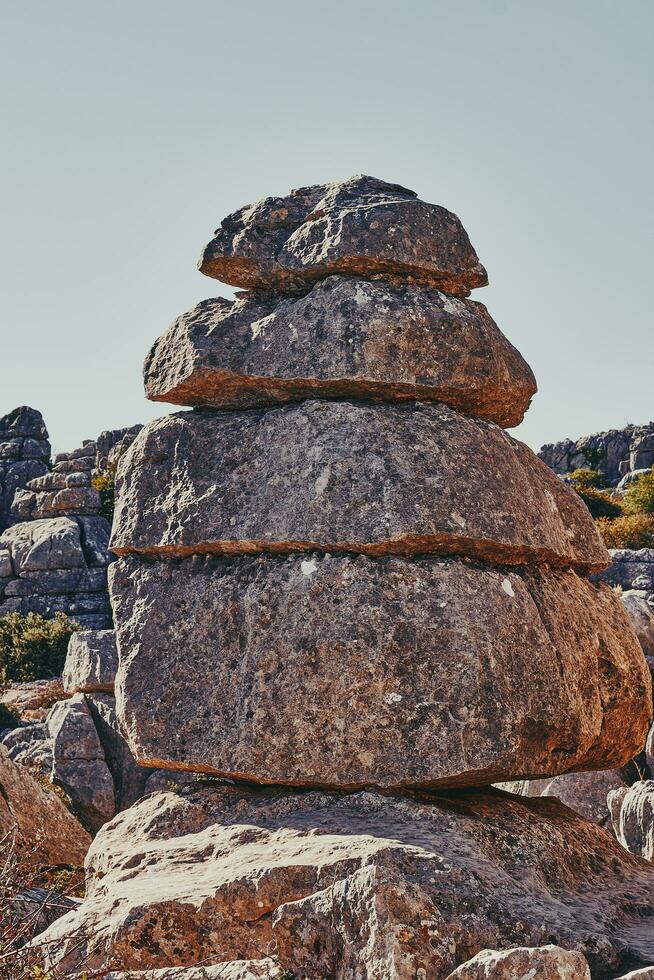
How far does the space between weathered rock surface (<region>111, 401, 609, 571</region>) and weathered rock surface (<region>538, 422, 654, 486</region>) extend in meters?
61.7

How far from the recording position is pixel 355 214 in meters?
7.21

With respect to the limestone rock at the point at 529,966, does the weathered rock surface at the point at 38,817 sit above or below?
below

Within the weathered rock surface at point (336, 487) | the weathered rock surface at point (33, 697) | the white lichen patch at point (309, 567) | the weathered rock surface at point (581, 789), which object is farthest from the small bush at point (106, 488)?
the white lichen patch at point (309, 567)

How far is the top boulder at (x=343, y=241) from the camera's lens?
714 cm

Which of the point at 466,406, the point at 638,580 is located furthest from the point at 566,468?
the point at 466,406

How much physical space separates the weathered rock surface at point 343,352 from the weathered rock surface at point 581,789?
6319 mm

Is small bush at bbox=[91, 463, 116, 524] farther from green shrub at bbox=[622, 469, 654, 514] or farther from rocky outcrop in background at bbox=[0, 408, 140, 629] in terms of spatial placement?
green shrub at bbox=[622, 469, 654, 514]

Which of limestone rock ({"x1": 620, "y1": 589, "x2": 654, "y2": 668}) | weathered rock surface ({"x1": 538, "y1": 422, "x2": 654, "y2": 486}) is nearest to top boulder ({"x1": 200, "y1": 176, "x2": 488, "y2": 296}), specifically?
limestone rock ({"x1": 620, "y1": 589, "x2": 654, "y2": 668})

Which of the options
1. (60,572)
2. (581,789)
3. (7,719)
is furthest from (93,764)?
(60,572)

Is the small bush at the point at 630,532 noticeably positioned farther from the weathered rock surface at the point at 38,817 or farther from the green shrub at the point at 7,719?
the weathered rock surface at the point at 38,817

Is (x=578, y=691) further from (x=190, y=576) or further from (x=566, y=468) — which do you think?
(x=566, y=468)

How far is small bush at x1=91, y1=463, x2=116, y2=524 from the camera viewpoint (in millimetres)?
39469

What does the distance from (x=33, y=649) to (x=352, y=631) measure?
25.4 meters

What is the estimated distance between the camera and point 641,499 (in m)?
45.5
